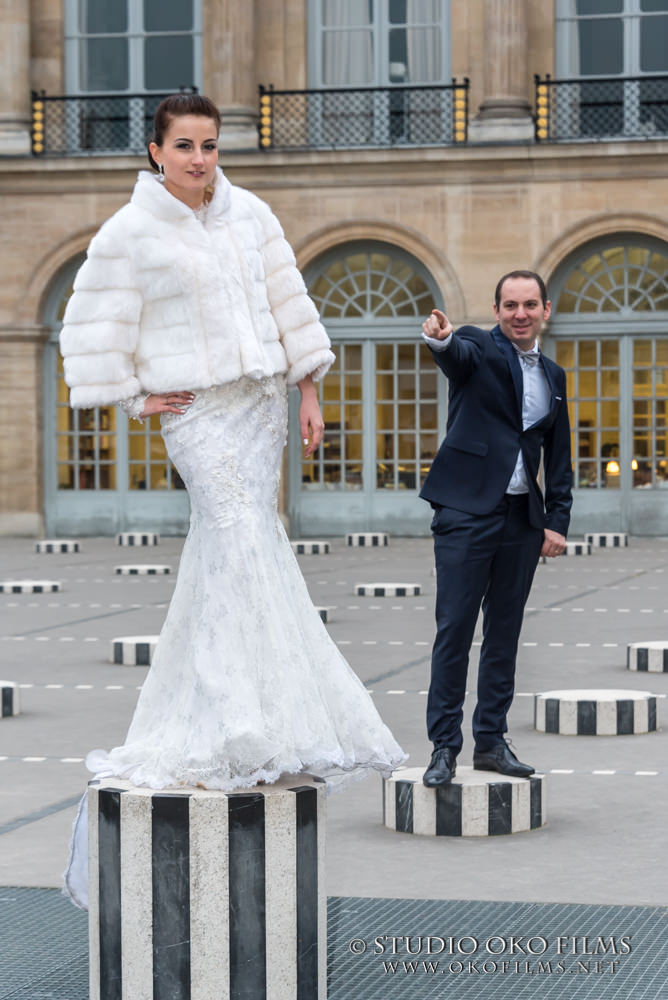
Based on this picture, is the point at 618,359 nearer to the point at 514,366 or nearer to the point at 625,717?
the point at 625,717

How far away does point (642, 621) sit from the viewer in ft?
48.8

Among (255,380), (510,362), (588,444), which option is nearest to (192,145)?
(255,380)

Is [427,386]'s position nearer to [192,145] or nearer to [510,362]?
[510,362]

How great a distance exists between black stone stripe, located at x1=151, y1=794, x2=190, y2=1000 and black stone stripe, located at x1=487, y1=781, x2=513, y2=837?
8.36 ft

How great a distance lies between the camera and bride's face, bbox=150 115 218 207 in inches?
183

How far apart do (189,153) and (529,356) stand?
239 cm

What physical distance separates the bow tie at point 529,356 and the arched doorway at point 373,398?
71.9 ft

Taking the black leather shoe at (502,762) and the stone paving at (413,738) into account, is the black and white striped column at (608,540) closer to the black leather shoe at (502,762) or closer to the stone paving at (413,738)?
the stone paving at (413,738)

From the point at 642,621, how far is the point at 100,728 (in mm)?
6543

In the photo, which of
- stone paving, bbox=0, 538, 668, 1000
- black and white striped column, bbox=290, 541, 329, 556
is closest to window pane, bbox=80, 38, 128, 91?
black and white striped column, bbox=290, 541, 329, 556

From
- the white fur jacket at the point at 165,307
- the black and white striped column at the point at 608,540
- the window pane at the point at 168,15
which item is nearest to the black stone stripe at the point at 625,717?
the white fur jacket at the point at 165,307

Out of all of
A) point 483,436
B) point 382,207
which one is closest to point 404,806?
point 483,436

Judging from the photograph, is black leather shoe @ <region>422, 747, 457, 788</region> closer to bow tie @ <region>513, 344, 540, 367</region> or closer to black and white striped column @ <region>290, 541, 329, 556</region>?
bow tie @ <region>513, 344, 540, 367</region>

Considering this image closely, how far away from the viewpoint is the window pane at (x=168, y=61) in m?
29.9
